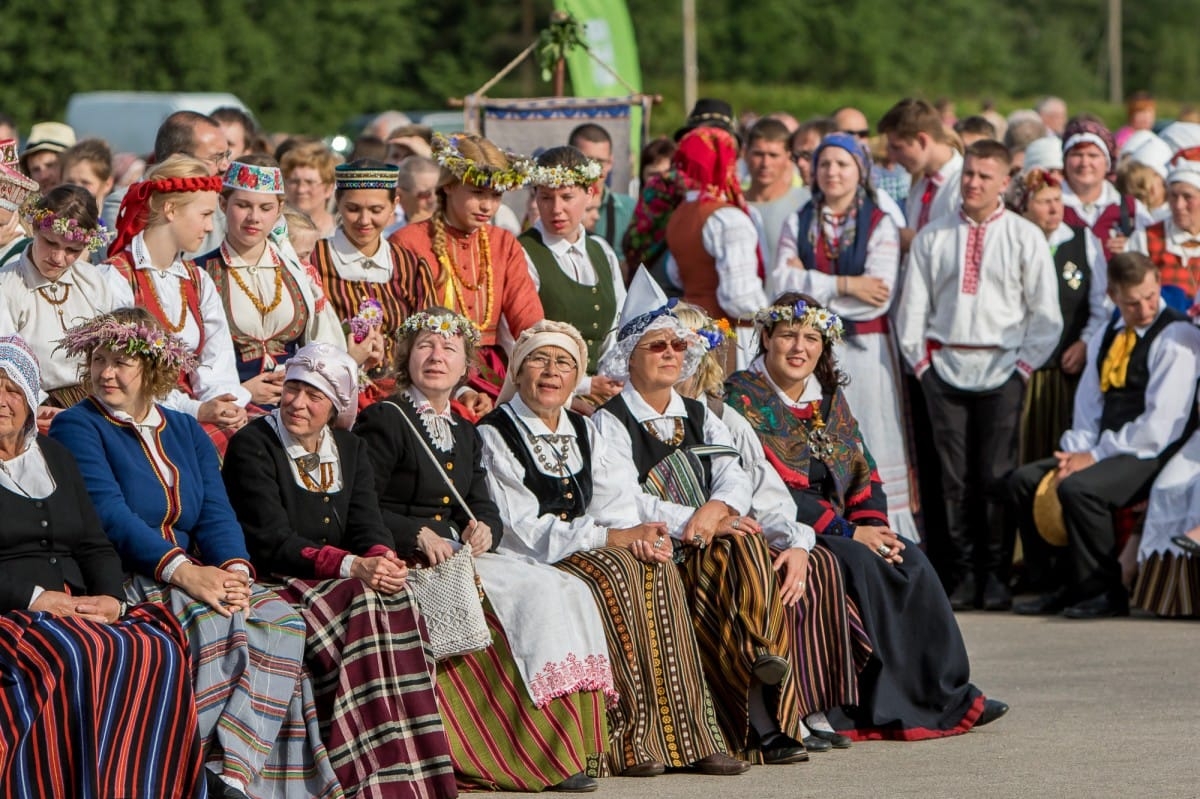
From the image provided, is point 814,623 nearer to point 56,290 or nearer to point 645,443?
point 645,443

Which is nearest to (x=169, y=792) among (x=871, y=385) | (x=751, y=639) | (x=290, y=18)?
(x=751, y=639)

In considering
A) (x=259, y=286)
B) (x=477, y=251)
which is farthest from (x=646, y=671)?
(x=477, y=251)

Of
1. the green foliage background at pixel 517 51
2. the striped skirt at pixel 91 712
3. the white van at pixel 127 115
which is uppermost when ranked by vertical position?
the green foliage background at pixel 517 51

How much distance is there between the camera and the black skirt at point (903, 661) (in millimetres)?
7191

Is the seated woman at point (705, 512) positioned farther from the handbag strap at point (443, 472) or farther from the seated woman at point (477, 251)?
the seated woman at point (477, 251)

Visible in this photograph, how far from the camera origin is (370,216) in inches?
312

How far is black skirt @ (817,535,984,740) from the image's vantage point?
23.6 feet

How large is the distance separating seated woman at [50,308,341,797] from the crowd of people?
12mm

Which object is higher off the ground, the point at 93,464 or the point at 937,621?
the point at 93,464

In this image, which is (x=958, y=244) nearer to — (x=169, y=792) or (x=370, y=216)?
(x=370, y=216)

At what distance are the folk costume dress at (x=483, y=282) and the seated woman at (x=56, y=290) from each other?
1.38 metres

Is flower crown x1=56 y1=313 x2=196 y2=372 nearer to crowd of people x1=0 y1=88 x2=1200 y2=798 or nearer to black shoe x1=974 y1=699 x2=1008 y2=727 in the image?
crowd of people x1=0 y1=88 x2=1200 y2=798

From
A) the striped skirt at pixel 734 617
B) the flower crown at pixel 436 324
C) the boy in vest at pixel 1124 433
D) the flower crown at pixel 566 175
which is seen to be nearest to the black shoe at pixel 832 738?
the striped skirt at pixel 734 617

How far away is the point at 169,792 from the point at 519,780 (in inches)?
44.9
